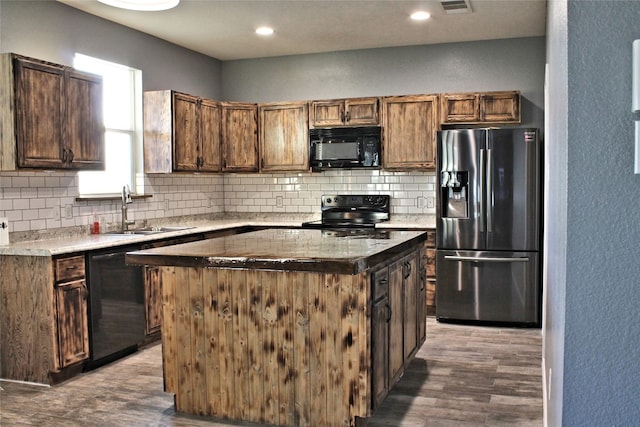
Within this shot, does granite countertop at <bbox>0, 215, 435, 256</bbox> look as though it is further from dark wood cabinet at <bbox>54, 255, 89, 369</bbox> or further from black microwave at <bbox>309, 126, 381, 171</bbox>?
black microwave at <bbox>309, 126, 381, 171</bbox>

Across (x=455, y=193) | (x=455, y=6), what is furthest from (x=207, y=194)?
(x=455, y=6)

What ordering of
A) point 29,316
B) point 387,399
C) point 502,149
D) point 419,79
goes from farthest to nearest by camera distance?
point 419,79
point 502,149
point 29,316
point 387,399

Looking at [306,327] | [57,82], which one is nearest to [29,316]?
[57,82]

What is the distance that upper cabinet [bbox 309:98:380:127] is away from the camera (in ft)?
20.7

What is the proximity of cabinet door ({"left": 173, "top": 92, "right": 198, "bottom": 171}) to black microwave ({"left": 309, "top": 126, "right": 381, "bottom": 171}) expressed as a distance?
118 cm

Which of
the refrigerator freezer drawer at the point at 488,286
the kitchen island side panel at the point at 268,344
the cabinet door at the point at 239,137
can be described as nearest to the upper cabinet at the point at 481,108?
the refrigerator freezer drawer at the point at 488,286

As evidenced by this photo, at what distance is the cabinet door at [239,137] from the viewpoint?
258 inches

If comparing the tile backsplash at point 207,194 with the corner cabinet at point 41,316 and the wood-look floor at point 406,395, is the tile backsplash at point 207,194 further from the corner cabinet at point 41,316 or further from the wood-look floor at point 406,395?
the wood-look floor at point 406,395

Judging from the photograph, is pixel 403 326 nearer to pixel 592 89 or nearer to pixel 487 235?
pixel 487 235

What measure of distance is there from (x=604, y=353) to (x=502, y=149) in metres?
4.19

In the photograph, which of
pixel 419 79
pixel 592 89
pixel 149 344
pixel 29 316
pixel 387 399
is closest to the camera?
pixel 592 89

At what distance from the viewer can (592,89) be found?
4.96 ft

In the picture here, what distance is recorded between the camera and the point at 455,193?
5.68m

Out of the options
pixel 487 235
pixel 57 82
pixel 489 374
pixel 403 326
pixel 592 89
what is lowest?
pixel 489 374
